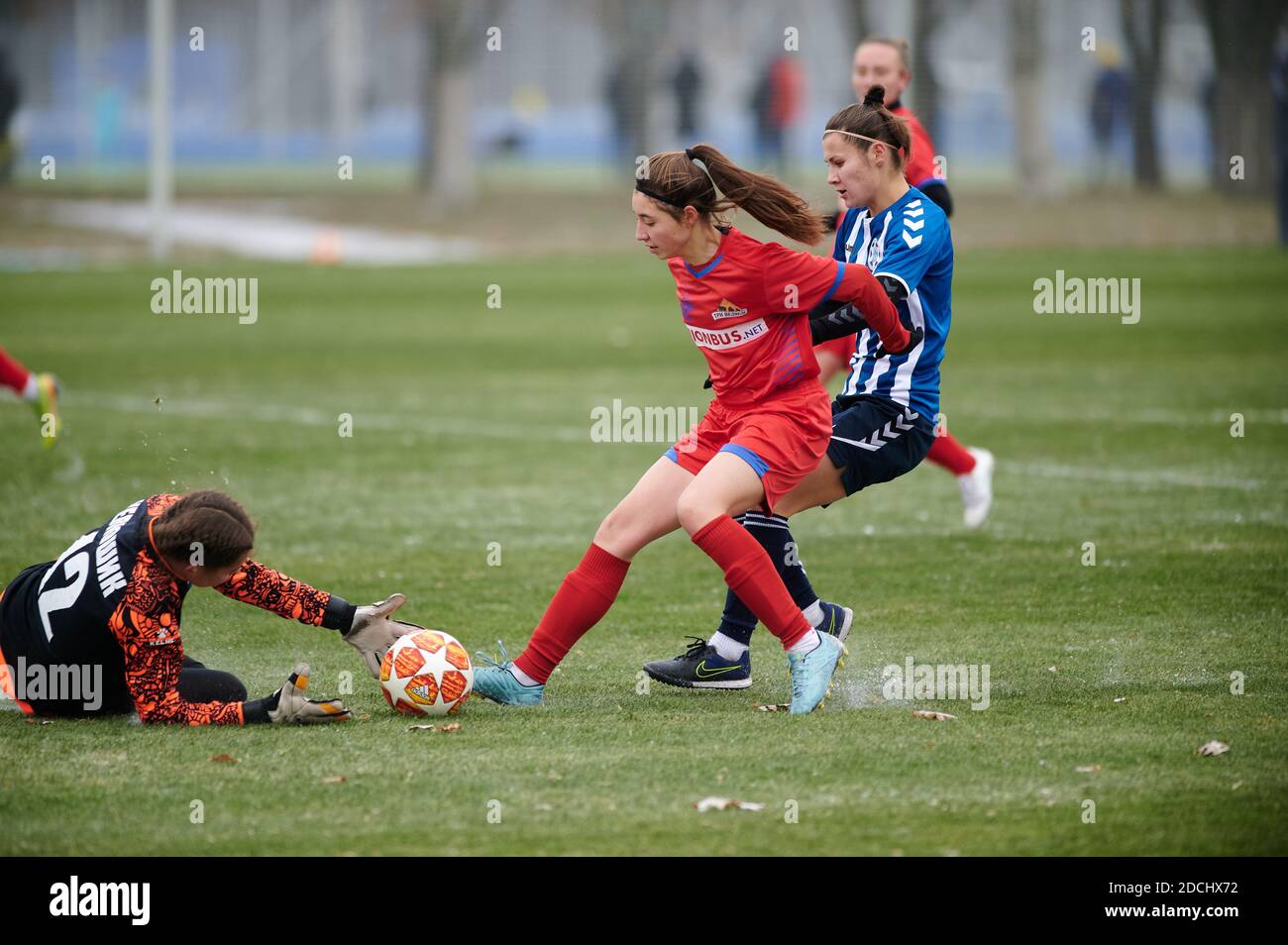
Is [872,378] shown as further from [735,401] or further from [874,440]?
[735,401]

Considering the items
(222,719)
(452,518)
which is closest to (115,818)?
(222,719)

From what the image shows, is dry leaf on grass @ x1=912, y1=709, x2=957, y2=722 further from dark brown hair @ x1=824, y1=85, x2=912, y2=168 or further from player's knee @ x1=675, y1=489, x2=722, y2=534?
dark brown hair @ x1=824, y1=85, x2=912, y2=168

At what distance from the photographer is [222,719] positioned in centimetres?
563

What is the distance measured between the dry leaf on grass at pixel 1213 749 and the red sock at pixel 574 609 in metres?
2.01

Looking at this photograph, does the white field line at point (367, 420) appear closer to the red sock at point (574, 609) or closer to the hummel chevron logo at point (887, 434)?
the hummel chevron logo at point (887, 434)

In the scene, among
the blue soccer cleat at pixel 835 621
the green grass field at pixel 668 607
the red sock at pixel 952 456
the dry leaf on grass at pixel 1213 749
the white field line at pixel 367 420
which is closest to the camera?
the green grass field at pixel 668 607

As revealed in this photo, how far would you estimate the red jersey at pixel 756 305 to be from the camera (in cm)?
566

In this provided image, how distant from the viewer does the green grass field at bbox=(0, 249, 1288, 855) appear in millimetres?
4719

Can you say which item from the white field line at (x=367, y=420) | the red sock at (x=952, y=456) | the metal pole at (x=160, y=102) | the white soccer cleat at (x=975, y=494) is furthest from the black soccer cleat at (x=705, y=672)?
the metal pole at (x=160, y=102)

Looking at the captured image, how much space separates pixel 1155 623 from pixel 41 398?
6871 millimetres

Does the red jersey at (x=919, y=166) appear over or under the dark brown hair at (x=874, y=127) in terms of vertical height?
over

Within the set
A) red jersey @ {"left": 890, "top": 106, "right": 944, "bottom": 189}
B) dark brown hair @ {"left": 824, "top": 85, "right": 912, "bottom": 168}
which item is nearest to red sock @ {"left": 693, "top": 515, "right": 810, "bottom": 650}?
dark brown hair @ {"left": 824, "top": 85, "right": 912, "bottom": 168}

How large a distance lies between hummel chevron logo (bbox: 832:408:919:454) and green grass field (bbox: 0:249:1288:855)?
34.3 inches
